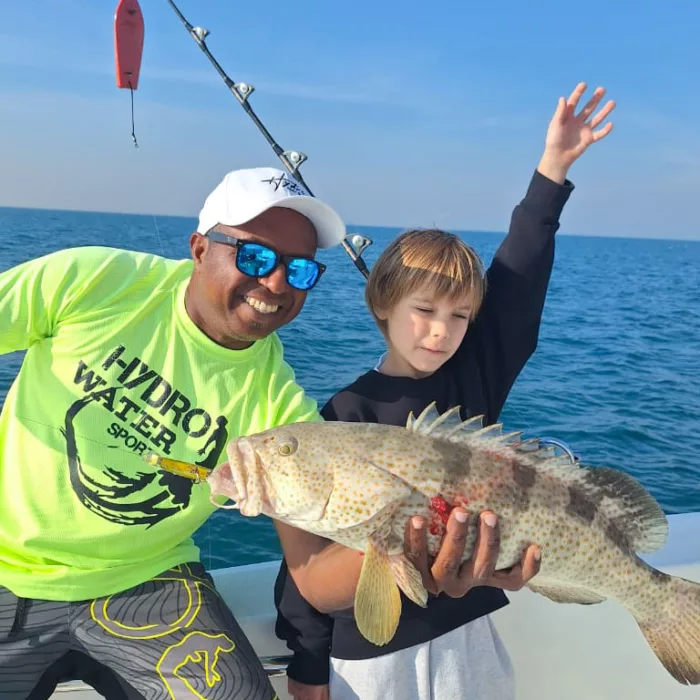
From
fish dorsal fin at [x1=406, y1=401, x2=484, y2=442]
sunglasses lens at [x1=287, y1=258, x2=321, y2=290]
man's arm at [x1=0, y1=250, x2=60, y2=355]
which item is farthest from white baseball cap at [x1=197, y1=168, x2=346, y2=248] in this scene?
fish dorsal fin at [x1=406, y1=401, x2=484, y2=442]

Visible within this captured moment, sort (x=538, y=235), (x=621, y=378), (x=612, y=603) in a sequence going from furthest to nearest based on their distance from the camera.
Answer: (x=621, y=378) < (x=612, y=603) < (x=538, y=235)

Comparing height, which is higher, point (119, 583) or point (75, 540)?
point (75, 540)

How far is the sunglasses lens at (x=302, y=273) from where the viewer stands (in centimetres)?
235

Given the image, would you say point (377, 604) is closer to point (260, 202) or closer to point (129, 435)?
point (129, 435)

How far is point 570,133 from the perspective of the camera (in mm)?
2762

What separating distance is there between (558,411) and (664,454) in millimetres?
1920

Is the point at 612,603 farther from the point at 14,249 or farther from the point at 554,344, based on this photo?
the point at 14,249

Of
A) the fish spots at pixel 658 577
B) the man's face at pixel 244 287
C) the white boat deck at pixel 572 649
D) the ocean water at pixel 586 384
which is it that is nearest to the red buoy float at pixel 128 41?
the ocean water at pixel 586 384

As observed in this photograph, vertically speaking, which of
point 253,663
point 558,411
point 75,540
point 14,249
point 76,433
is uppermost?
point 76,433

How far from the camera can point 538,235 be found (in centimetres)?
269

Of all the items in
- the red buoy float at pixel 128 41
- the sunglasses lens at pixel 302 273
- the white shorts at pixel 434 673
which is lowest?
the white shorts at pixel 434 673

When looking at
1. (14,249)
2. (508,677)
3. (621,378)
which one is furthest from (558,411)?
(14,249)

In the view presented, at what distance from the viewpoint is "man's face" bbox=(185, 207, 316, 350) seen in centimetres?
231

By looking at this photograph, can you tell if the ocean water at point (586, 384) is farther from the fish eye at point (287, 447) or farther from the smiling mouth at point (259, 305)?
the fish eye at point (287, 447)
